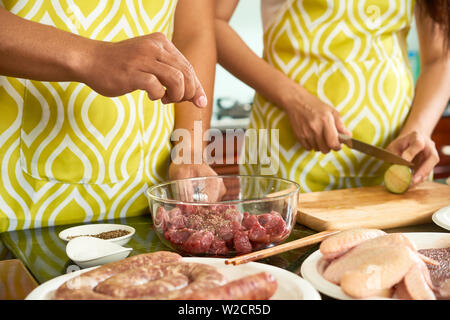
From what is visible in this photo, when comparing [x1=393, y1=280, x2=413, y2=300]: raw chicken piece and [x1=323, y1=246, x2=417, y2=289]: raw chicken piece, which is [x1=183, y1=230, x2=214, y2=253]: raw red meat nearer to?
[x1=323, y1=246, x2=417, y2=289]: raw chicken piece

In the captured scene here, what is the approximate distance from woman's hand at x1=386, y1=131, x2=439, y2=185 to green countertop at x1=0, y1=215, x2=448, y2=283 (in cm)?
35

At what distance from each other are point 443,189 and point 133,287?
116 centimetres

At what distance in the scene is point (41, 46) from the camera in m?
0.94

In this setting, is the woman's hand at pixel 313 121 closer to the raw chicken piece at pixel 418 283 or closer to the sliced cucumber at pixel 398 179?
the sliced cucumber at pixel 398 179

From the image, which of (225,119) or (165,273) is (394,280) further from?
(225,119)

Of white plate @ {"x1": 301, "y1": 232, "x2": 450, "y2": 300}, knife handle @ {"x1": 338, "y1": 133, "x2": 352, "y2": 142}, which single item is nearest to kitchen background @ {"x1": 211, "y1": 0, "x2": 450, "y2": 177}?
knife handle @ {"x1": 338, "y1": 133, "x2": 352, "y2": 142}

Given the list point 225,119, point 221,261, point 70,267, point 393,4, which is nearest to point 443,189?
point 393,4

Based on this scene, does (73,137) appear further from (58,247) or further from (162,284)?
(162,284)

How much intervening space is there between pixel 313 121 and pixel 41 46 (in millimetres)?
879

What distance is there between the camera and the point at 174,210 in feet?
2.92

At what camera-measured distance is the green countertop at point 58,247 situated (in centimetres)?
88

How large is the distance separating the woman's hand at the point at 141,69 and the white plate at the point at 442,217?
589mm

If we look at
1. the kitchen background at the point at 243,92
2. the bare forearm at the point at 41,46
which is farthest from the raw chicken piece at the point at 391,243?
the kitchen background at the point at 243,92

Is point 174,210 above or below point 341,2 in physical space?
below
